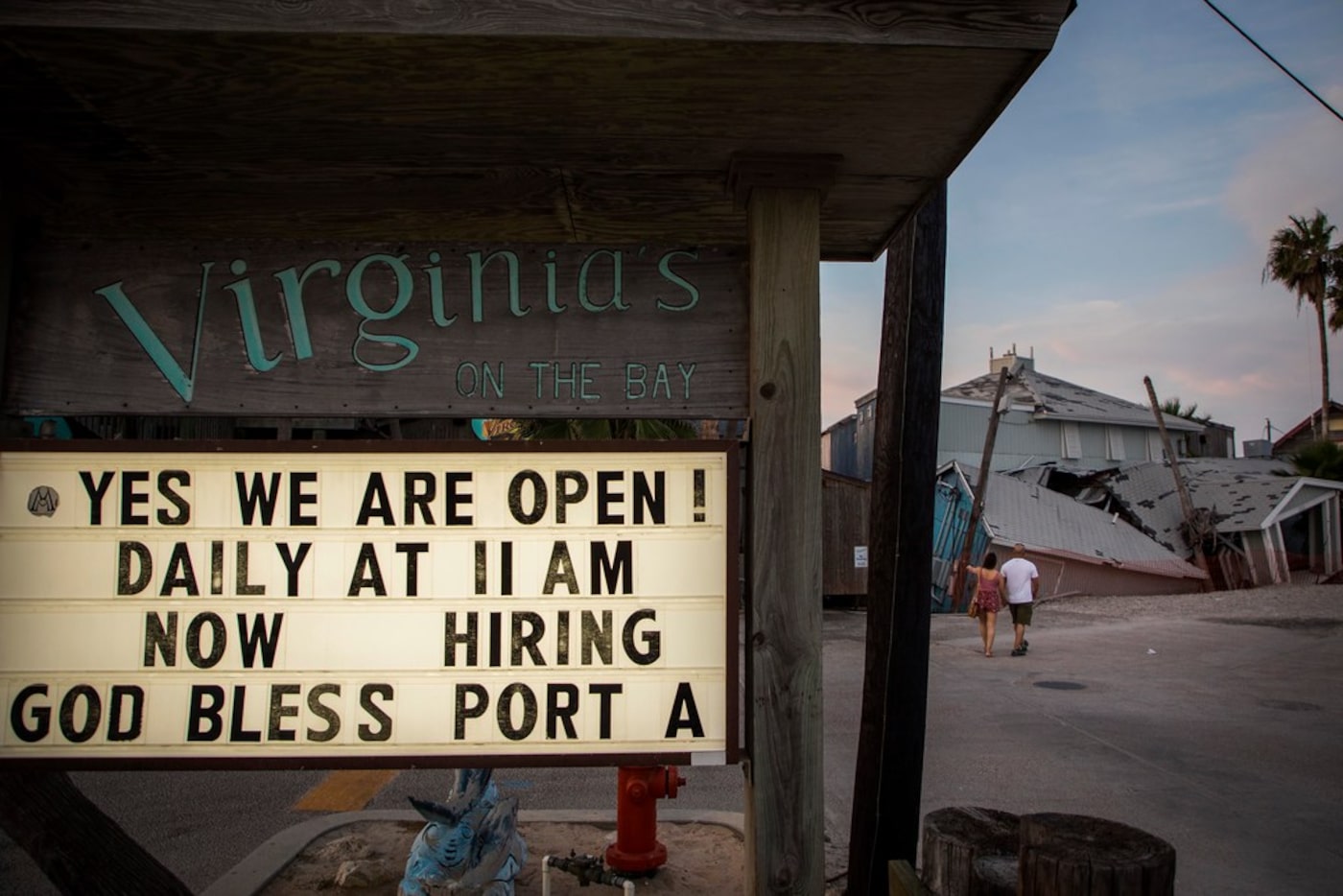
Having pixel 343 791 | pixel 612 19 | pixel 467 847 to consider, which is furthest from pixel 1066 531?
pixel 612 19

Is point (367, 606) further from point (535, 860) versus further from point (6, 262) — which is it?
point (535, 860)

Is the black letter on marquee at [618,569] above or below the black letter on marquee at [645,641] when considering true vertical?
above

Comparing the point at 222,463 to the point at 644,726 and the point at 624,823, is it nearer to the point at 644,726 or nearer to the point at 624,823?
the point at 644,726

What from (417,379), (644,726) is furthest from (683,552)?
(417,379)

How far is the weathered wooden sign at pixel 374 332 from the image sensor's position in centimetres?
315

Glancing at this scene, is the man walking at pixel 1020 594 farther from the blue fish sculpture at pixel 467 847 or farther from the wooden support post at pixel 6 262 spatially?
the wooden support post at pixel 6 262

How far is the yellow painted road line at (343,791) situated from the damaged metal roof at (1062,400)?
31.5 m

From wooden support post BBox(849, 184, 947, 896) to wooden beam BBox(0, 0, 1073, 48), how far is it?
2.60 metres

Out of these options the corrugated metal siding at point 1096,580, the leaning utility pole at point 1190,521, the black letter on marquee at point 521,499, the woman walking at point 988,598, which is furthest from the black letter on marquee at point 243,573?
the leaning utility pole at point 1190,521

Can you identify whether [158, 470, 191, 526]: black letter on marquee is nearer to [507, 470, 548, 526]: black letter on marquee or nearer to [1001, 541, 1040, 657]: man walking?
[507, 470, 548, 526]: black letter on marquee

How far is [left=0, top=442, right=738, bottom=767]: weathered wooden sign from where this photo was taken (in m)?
3.11

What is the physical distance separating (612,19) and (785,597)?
1768 mm

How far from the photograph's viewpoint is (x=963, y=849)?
2.60 metres

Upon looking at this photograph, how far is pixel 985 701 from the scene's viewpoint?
39.3ft
